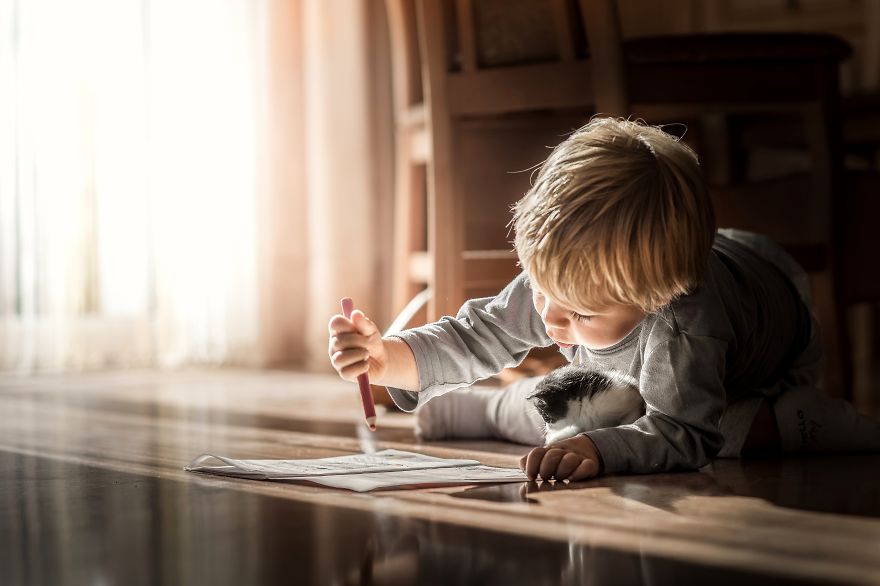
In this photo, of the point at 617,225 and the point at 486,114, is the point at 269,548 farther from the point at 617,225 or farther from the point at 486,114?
the point at 486,114

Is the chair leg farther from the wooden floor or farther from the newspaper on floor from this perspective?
the newspaper on floor

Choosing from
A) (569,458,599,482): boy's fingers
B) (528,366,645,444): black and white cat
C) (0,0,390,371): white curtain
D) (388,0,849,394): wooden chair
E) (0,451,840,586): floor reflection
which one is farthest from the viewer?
(0,0,390,371): white curtain

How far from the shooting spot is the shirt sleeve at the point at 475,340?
3.79 ft

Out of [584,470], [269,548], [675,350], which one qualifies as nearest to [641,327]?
[675,350]

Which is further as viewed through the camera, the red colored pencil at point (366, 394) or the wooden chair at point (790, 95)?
the wooden chair at point (790, 95)

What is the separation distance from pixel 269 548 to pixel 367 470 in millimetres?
306

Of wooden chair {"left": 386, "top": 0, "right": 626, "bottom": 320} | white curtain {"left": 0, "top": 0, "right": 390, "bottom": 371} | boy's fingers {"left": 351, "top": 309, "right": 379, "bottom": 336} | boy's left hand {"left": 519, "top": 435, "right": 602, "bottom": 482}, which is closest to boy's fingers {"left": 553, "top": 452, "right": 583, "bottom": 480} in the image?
boy's left hand {"left": 519, "top": 435, "right": 602, "bottom": 482}

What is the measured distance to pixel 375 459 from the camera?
1.15 metres

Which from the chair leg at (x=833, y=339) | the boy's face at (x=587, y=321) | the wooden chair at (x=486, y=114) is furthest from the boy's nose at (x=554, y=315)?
the chair leg at (x=833, y=339)

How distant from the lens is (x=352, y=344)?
3.39 feet

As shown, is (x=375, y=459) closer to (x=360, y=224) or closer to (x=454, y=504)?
(x=454, y=504)

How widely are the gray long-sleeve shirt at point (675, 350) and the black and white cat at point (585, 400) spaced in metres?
0.02

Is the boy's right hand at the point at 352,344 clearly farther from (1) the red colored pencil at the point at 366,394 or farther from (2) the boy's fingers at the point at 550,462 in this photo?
(2) the boy's fingers at the point at 550,462

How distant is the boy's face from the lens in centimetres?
101
